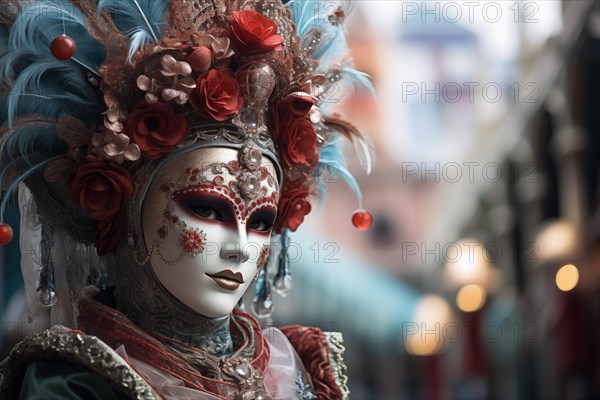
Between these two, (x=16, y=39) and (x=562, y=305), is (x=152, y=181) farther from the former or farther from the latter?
(x=562, y=305)

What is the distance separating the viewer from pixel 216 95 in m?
3.82

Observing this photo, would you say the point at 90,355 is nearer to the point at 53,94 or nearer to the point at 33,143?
the point at 33,143

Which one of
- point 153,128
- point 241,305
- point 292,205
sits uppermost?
point 153,128

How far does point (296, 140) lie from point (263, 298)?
0.57 m

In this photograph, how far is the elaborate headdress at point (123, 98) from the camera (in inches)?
149

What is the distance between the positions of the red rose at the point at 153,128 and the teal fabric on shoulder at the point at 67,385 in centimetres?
62

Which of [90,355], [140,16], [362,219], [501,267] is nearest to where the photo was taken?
[90,355]

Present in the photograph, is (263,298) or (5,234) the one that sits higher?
(5,234)

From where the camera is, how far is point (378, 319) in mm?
19391

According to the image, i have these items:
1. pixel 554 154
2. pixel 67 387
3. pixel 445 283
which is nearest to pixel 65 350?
pixel 67 387

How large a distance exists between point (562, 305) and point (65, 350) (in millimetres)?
8345

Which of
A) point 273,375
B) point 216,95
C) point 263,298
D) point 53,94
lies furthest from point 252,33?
point 273,375

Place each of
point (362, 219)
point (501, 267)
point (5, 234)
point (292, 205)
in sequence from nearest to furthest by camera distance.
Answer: point (5, 234), point (292, 205), point (362, 219), point (501, 267)

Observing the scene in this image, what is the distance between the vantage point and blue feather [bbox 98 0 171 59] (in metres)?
3.86
